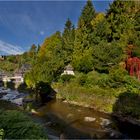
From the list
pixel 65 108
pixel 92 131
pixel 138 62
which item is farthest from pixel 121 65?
pixel 92 131

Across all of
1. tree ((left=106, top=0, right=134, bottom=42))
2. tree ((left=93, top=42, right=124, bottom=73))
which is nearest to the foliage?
tree ((left=93, top=42, right=124, bottom=73))

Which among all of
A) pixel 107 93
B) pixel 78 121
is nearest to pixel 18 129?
pixel 78 121

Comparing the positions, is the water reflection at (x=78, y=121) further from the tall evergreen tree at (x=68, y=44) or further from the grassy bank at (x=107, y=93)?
the tall evergreen tree at (x=68, y=44)

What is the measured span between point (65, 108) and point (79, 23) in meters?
24.4

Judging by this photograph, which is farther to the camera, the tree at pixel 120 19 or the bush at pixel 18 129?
the tree at pixel 120 19

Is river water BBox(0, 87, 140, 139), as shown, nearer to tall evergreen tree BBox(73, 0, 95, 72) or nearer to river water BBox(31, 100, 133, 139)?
river water BBox(31, 100, 133, 139)

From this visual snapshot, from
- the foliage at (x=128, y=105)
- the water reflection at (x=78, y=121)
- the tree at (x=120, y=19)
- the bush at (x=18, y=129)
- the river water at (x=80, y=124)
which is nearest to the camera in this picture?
the bush at (x=18, y=129)

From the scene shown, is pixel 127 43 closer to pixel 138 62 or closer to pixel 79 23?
pixel 138 62

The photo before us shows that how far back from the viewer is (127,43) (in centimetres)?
3853

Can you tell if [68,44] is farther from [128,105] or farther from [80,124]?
[80,124]

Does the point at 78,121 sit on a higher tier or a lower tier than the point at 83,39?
lower

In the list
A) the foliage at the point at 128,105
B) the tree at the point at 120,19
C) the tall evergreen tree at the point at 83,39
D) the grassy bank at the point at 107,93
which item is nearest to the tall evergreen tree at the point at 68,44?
the tall evergreen tree at the point at 83,39

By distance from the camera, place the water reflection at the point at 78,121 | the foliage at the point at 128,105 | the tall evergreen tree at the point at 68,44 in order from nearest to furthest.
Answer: the water reflection at the point at 78,121, the foliage at the point at 128,105, the tall evergreen tree at the point at 68,44

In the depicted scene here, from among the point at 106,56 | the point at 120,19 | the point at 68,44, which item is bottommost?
the point at 106,56
